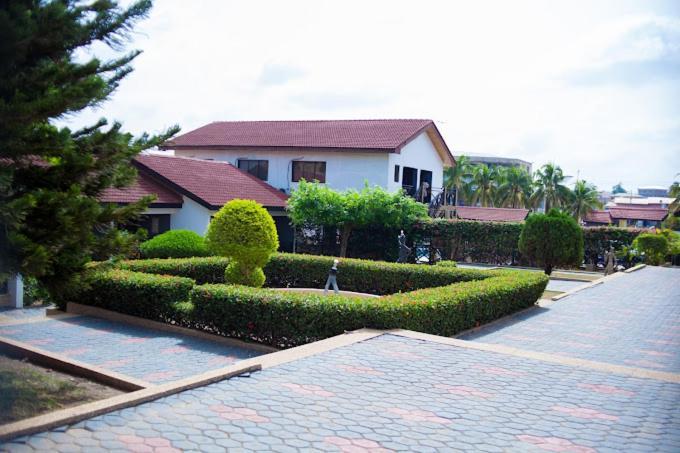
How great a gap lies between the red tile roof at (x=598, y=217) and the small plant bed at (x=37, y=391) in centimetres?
6149

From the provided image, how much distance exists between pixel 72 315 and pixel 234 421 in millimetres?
8859

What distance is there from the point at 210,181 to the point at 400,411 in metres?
21.8

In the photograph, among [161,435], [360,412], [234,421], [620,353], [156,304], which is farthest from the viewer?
[156,304]

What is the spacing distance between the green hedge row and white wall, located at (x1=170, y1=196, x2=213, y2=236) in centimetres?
545

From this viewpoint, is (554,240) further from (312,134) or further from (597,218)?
(597,218)

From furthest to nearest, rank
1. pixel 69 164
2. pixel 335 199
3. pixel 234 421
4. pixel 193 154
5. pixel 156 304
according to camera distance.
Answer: pixel 193 154 < pixel 335 199 < pixel 156 304 < pixel 69 164 < pixel 234 421

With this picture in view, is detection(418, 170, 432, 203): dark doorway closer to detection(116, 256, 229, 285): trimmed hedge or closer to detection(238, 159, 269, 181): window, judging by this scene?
detection(238, 159, 269, 181): window

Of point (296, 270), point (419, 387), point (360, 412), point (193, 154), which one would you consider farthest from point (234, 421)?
point (193, 154)

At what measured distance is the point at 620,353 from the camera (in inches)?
425

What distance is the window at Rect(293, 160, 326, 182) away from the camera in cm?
3177

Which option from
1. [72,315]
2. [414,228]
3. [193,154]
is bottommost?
[72,315]

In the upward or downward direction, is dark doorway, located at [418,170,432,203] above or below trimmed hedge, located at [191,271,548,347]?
above

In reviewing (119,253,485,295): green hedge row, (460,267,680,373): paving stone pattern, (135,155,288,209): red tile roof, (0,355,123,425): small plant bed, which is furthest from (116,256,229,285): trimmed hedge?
(460,267,680,373): paving stone pattern

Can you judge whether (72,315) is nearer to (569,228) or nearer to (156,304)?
(156,304)
